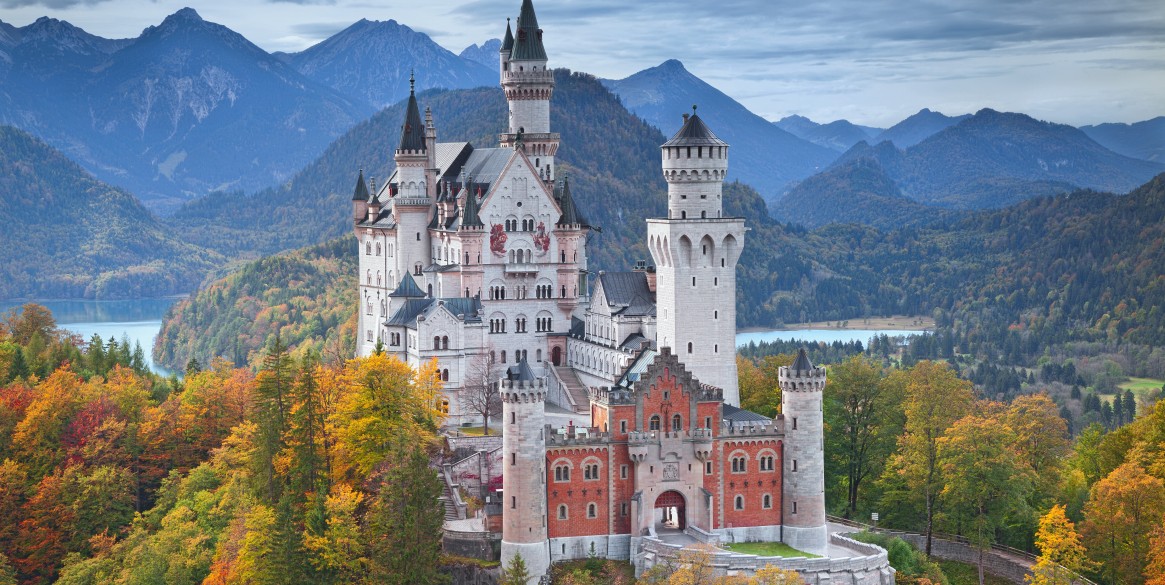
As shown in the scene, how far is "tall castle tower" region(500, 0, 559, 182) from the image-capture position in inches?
3986

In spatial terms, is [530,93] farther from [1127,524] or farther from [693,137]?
[1127,524]

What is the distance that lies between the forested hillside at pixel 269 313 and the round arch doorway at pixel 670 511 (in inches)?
3626

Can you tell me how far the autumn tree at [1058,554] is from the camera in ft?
221

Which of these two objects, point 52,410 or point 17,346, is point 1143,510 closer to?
point 52,410

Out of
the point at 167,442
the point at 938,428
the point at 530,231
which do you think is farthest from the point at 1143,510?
the point at 167,442

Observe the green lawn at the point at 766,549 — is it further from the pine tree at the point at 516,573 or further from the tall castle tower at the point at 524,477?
the pine tree at the point at 516,573

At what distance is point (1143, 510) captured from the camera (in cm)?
7075

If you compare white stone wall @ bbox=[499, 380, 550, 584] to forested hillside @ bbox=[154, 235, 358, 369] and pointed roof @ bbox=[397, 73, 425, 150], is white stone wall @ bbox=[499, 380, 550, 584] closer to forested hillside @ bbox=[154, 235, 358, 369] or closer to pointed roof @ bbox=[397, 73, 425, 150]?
pointed roof @ bbox=[397, 73, 425, 150]

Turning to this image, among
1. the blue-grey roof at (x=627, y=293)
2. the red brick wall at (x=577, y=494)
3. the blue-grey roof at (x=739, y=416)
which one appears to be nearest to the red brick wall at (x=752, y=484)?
the blue-grey roof at (x=739, y=416)

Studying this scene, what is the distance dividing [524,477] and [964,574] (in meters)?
26.0

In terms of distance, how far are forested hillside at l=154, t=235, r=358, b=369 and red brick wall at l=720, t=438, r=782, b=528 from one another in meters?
94.4

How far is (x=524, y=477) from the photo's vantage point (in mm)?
67312

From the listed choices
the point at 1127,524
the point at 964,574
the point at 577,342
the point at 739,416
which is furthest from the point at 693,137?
the point at 1127,524

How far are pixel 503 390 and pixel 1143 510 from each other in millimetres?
31386
